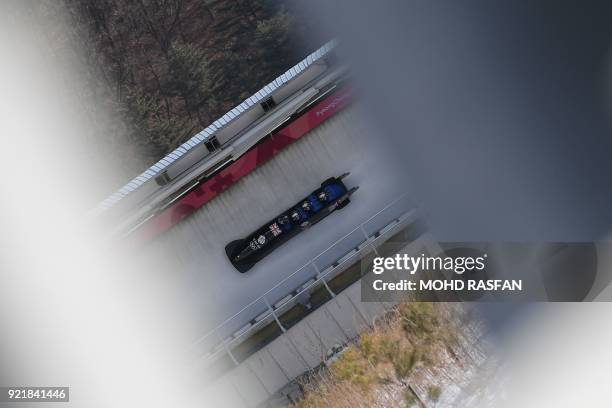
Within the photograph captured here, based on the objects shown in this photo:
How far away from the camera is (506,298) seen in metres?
22.3

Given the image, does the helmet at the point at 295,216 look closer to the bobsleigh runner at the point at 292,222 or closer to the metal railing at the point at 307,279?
the bobsleigh runner at the point at 292,222

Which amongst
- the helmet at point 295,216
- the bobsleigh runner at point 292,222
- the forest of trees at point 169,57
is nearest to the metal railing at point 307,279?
the bobsleigh runner at point 292,222

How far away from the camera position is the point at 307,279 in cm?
2336

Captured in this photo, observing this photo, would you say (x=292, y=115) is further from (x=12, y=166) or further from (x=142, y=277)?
(x=12, y=166)

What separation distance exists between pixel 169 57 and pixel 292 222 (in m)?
14.2

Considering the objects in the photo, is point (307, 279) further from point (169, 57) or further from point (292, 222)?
point (169, 57)

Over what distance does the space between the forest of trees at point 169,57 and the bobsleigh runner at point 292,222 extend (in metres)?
9.36

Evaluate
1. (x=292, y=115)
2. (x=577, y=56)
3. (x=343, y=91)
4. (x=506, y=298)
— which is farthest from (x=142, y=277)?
(x=577, y=56)

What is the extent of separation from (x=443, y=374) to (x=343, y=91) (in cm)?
1255

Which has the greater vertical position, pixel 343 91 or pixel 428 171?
pixel 343 91

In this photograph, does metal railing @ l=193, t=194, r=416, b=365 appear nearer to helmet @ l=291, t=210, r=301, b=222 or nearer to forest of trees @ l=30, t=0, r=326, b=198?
helmet @ l=291, t=210, r=301, b=222

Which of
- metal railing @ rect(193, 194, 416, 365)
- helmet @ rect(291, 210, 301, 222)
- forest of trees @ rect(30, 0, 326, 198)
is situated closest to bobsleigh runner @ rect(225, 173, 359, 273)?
helmet @ rect(291, 210, 301, 222)

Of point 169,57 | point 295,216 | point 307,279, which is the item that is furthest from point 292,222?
point 169,57

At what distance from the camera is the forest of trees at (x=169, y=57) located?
2912 centimetres
